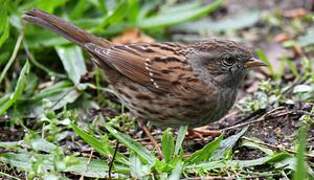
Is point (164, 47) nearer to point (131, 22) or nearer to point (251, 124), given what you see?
point (251, 124)

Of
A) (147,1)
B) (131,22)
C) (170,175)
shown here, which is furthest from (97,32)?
(170,175)

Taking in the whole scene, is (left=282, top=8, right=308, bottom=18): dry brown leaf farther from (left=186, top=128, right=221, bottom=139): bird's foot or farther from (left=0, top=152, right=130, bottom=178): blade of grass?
(left=0, top=152, right=130, bottom=178): blade of grass

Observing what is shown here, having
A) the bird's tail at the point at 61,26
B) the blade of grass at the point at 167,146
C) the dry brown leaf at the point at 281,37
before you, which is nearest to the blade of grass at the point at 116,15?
the bird's tail at the point at 61,26

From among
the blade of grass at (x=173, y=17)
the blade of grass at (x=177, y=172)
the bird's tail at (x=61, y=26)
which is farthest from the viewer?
the blade of grass at (x=173, y=17)

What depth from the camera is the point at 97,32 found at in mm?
6324

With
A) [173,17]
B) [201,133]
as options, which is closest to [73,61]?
[173,17]

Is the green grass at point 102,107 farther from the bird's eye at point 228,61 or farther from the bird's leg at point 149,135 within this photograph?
the bird's eye at point 228,61

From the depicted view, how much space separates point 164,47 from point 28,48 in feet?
4.61

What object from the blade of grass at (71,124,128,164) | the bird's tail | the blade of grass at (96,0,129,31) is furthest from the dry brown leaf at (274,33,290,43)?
the blade of grass at (71,124,128,164)

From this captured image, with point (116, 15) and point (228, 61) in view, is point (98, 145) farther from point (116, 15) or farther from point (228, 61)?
point (116, 15)

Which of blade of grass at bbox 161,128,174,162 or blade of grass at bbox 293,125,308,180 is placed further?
blade of grass at bbox 161,128,174,162

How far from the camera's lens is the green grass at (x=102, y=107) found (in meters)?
4.19

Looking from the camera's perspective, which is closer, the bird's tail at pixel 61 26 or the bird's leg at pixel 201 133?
the bird's leg at pixel 201 133

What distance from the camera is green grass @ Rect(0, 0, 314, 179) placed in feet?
13.8
